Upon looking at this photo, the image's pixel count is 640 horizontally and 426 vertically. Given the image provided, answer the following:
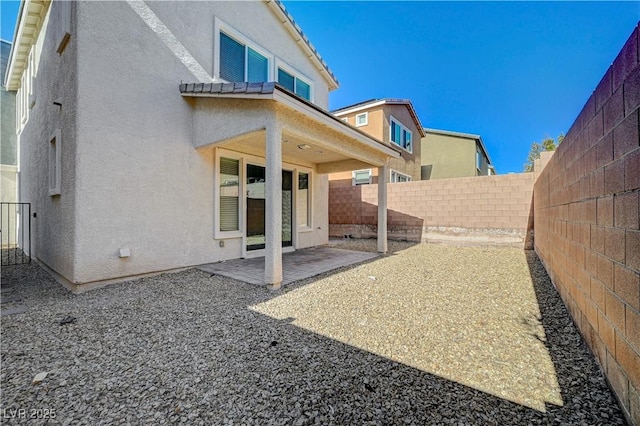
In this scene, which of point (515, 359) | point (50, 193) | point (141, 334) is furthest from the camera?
point (50, 193)

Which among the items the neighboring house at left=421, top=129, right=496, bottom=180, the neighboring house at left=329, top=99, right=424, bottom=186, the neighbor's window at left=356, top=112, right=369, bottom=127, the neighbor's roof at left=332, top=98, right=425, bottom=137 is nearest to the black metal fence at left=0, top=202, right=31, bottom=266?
the neighboring house at left=329, top=99, right=424, bottom=186

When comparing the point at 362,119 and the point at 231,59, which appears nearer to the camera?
the point at 231,59

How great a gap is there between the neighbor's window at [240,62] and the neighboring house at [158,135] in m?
0.03

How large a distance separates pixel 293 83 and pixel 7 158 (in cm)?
1211

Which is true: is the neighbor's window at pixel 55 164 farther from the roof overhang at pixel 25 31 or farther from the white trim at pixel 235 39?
the roof overhang at pixel 25 31

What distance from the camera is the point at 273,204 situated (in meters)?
5.06

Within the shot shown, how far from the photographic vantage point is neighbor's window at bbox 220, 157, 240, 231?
7.23m

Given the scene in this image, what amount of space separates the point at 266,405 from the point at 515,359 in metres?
2.51

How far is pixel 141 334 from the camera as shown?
3.37 meters

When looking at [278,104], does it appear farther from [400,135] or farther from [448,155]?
[448,155]

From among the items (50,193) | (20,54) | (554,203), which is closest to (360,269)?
(554,203)

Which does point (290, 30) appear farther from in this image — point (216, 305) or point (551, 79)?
point (551, 79)

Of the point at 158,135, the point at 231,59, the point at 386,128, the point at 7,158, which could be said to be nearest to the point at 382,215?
the point at 231,59

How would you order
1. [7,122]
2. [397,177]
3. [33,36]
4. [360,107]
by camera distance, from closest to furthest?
1. [33,36]
2. [7,122]
3. [360,107]
4. [397,177]
